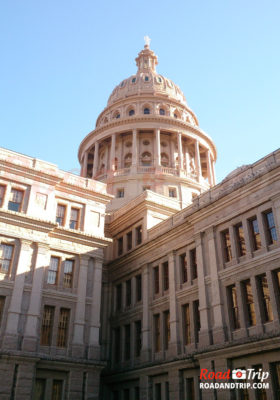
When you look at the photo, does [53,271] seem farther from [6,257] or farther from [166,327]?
[166,327]

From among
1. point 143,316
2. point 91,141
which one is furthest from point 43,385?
point 91,141

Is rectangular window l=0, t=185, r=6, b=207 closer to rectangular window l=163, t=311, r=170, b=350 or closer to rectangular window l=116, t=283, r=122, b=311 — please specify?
rectangular window l=116, t=283, r=122, b=311

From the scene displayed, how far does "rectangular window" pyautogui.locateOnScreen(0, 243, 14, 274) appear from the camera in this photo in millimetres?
31922

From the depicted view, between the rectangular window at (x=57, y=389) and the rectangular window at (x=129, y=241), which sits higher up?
the rectangular window at (x=129, y=241)

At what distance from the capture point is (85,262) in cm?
3609

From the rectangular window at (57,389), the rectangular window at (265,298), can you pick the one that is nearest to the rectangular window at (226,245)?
the rectangular window at (265,298)

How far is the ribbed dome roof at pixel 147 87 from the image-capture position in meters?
70.6

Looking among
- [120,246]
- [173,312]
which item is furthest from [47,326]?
[120,246]

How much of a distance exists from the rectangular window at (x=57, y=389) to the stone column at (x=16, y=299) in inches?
162

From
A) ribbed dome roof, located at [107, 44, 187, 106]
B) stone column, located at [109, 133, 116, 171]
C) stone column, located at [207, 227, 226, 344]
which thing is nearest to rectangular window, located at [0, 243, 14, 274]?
stone column, located at [207, 227, 226, 344]

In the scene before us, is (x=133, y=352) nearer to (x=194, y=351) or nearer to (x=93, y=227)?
(x=194, y=351)

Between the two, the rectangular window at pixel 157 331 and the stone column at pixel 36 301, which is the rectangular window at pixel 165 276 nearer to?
the rectangular window at pixel 157 331

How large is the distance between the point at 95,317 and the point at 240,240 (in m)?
13.5

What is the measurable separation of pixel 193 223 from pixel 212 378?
10982 millimetres
